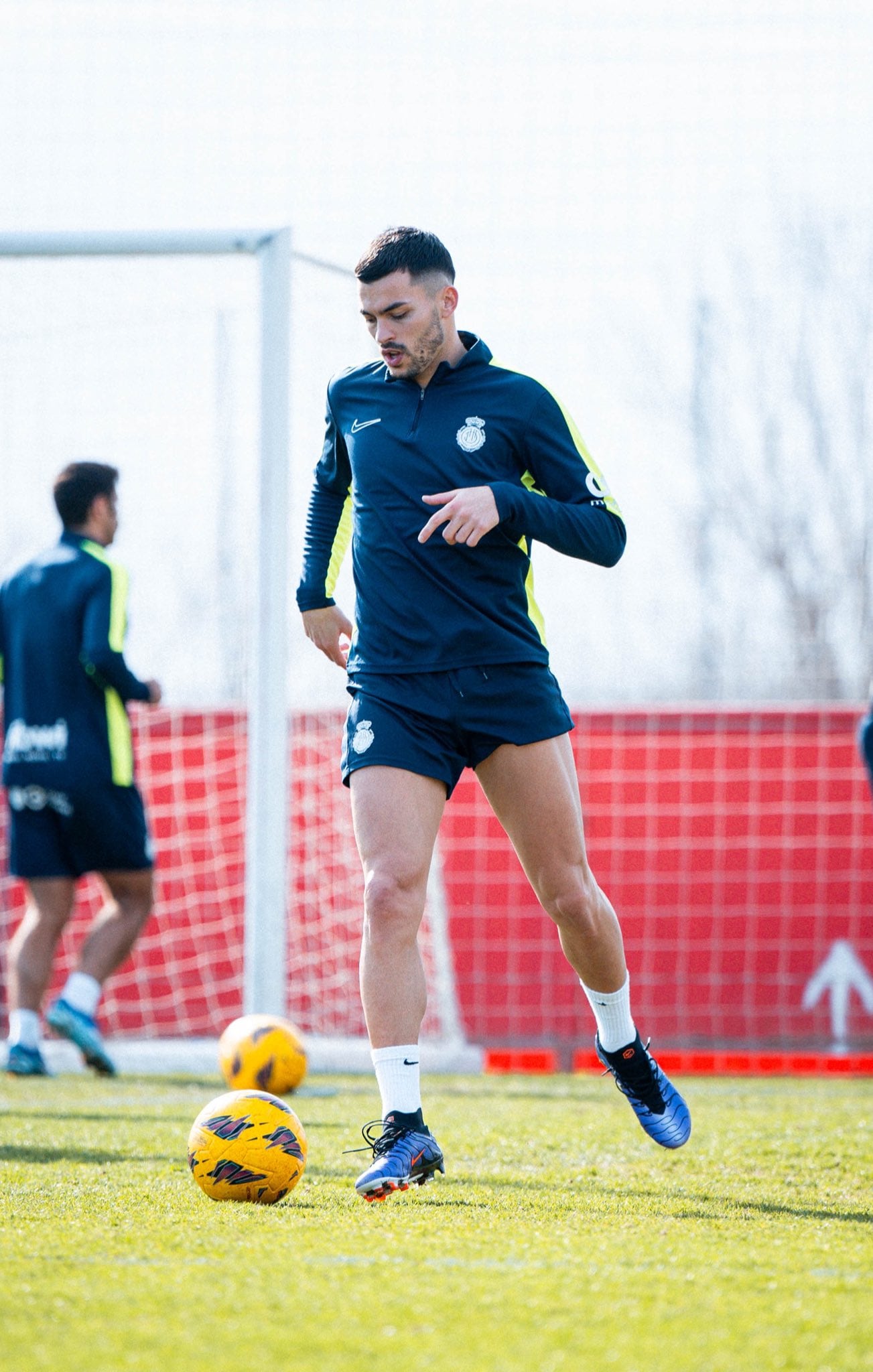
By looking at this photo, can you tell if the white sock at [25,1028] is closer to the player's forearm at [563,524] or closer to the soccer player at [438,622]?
the soccer player at [438,622]

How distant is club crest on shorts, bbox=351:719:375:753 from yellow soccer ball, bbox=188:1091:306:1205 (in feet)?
2.84

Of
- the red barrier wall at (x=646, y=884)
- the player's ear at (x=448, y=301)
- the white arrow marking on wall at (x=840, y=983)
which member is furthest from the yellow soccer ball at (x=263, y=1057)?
the white arrow marking on wall at (x=840, y=983)

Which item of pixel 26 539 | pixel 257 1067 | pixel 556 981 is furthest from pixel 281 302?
pixel 26 539

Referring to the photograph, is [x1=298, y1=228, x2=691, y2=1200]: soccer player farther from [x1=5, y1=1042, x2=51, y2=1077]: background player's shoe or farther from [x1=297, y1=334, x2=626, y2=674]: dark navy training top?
[x1=5, y1=1042, x2=51, y2=1077]: background player's shoe

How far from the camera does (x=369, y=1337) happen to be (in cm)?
225

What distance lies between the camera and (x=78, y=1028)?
684 centimetres

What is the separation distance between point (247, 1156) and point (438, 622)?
1.30 m

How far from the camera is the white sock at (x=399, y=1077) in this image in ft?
12.2

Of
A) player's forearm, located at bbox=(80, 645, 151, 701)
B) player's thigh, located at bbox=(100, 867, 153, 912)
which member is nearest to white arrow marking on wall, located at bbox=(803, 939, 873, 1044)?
player's thigh, located at bbox=(100, 867, 153, 912)

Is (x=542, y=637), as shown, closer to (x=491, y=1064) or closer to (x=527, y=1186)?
(x=527, y=1186)

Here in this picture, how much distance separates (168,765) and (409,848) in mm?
6439

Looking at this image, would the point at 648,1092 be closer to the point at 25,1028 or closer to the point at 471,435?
the point at 471,435

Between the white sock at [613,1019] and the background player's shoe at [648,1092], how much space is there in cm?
2

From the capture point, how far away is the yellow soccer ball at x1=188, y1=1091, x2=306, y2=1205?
139 inches
